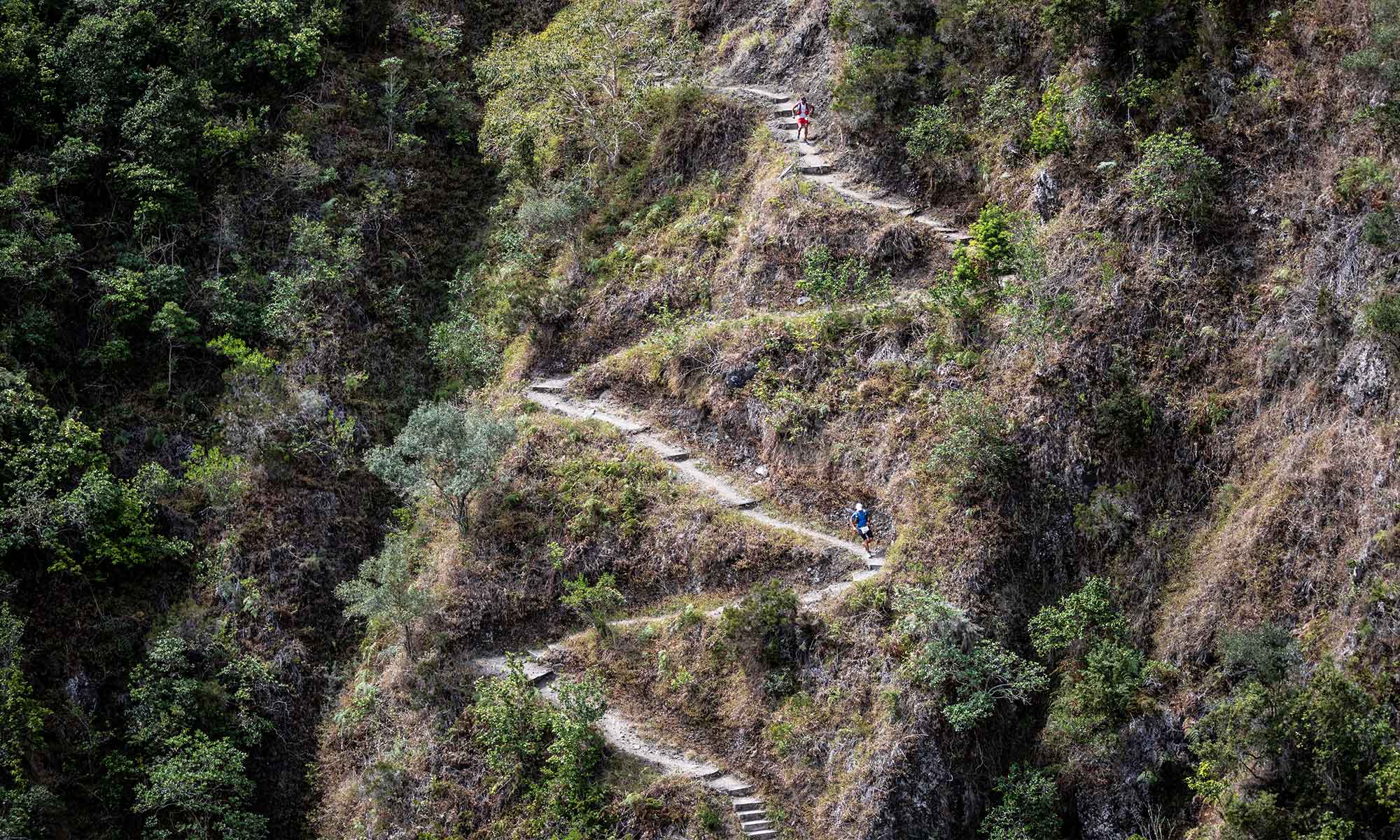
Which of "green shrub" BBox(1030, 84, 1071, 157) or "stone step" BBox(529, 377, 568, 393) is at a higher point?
"green shrub" BBox(1030, 84, 1071, 157)

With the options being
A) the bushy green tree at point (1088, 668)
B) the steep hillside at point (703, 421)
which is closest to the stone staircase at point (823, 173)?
the steep hillside at point (703, 421)

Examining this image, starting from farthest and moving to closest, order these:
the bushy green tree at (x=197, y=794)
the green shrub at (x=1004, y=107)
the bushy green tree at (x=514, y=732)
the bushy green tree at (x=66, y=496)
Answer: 1. the bushy green tree at (x=66, y=496)
2. the green shrub at (x=1004, y=107)
3. the bushy green tree at (x=197, y=794)
4. the bushy green tree at (x=514, y=732)

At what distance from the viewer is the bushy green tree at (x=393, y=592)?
29.4 meters

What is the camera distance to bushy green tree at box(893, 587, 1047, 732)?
23156 mm

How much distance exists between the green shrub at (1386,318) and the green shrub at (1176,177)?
4.93 metres

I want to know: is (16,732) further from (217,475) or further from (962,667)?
(962,667)

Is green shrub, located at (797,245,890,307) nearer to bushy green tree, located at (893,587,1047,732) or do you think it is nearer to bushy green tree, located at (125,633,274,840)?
bushy green tree, located at (893,587,1047,732)

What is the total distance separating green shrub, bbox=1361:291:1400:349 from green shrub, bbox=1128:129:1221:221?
4930mm

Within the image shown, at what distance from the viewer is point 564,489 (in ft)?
101

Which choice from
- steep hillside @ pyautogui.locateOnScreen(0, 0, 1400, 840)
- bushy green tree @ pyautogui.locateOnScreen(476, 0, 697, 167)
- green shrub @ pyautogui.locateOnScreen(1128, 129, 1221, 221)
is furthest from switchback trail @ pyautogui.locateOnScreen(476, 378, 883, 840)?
green shrub @ pyautogui.locateOnScreen(1128, 129, 1221, 221)

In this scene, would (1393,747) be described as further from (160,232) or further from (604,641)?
Result: (160,232)

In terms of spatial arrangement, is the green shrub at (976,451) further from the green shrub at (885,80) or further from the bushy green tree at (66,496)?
the bushy green tree at (66,496)

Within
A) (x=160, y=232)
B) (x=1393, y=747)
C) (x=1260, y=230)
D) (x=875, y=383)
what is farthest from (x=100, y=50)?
(x=1393, y=747)

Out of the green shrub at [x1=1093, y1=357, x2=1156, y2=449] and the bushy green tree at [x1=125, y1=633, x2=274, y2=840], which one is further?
the bushy green tree at [x1=125, y1=633, x2=274, y2=840]
